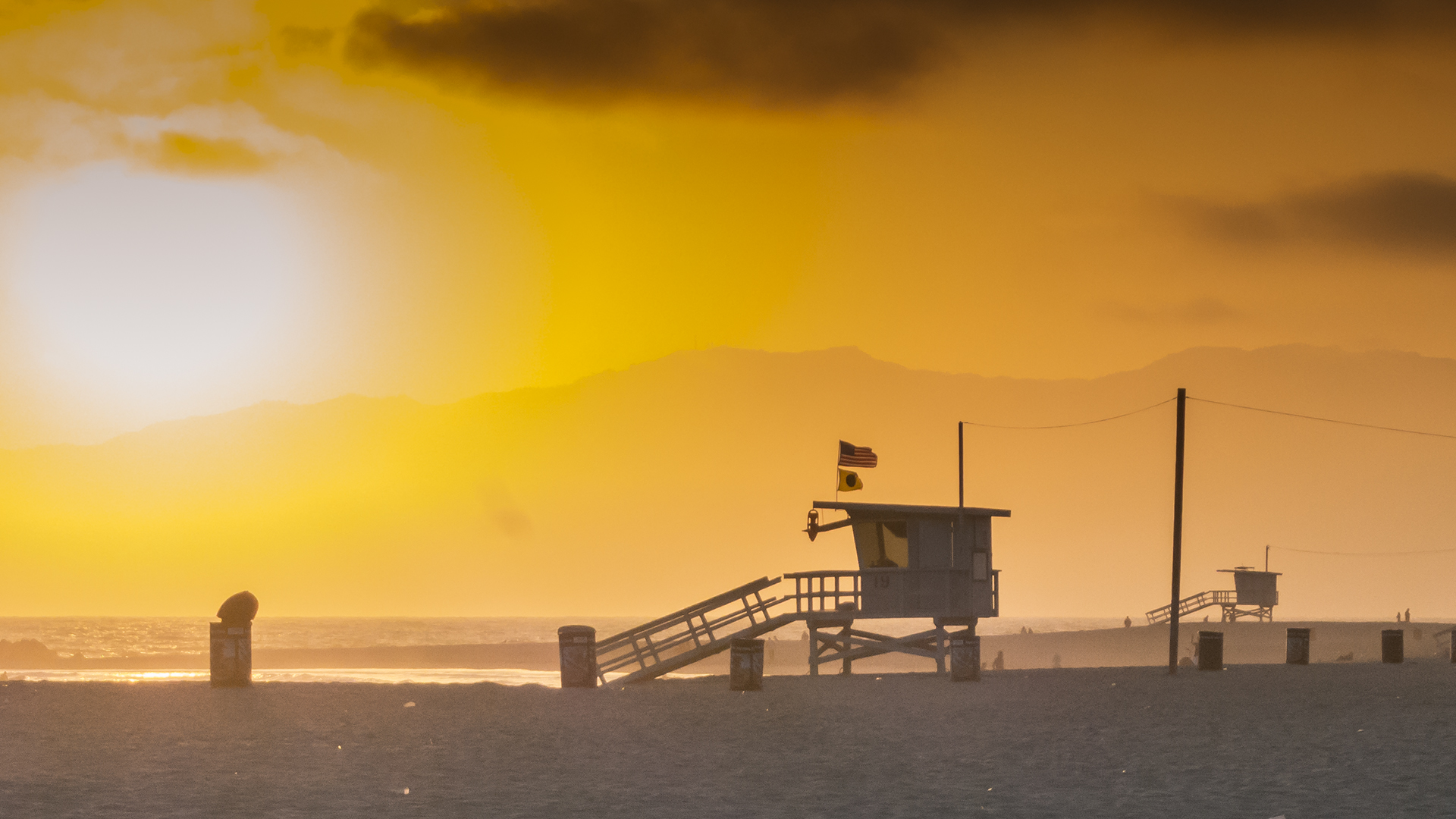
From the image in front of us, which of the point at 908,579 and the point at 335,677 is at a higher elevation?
the point at 908,579

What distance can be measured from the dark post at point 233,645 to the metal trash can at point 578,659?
662cm

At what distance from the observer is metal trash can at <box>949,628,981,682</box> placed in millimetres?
30891

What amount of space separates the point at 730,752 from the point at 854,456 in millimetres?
21236

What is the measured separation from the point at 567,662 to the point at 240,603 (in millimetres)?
7231

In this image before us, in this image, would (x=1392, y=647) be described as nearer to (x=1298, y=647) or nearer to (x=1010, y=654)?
(x=1298, y=647)

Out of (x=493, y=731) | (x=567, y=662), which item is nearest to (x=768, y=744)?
(x=493, y=731)

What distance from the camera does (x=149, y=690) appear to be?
87.8 ft

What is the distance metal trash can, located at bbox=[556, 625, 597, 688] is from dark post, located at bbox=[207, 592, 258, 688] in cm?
662

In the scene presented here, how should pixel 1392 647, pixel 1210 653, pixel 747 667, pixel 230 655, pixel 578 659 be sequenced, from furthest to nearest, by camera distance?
pixel 1392 647 → pixel 1210 653 → pixel 578 659 → pixel 230 655 → pixel 747 667

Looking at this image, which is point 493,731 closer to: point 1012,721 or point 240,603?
point 1012,721

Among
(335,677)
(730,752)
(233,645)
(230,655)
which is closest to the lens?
(730,752)

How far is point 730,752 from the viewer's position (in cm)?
1764

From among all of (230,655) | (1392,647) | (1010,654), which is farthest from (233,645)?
(1010,654)

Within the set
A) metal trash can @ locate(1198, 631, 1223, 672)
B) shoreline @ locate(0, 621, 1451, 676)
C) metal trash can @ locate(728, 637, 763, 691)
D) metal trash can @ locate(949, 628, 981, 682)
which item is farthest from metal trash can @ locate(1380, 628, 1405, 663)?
metal trash can @ locate(728, 637, 763, 691)
